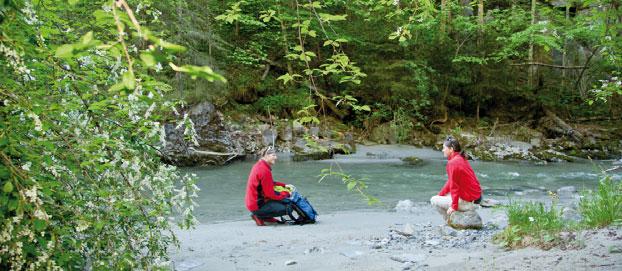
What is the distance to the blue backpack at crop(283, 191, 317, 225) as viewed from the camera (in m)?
7.93

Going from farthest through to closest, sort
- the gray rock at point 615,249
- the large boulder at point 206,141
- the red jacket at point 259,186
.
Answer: the large boulder at point 206,141 → the red jacket at point 259,186 → the gray rock at point 615,249

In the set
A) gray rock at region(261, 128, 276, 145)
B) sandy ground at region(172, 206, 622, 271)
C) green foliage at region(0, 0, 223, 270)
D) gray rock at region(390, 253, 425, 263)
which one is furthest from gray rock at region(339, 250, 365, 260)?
gray rock at region(261, 128, 276, 145)

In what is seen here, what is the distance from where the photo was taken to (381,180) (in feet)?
45.4

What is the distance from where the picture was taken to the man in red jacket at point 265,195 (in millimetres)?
7879

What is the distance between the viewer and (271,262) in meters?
5.57

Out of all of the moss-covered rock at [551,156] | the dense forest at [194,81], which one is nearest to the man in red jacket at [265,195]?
the dense forest at [194,81]

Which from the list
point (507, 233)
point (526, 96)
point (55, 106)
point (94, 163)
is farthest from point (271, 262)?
point (526, 96)

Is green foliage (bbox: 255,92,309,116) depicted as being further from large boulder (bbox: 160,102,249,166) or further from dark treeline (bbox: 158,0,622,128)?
large boulder (bbox: 160,102,249,166)

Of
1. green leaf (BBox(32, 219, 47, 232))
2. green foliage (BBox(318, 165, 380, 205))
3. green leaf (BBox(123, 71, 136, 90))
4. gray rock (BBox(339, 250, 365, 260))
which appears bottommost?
gray rock (BBox(339, 250, 365, 260))

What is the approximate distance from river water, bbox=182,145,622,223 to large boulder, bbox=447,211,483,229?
53.5 inches

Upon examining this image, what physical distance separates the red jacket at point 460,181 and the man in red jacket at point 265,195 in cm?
253

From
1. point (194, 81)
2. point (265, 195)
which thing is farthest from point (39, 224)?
point (194, 81)

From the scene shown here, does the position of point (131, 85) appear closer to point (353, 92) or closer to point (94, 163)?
point (94, 163)

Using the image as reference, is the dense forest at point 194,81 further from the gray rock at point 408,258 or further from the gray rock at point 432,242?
the gray rock at point 432,242
